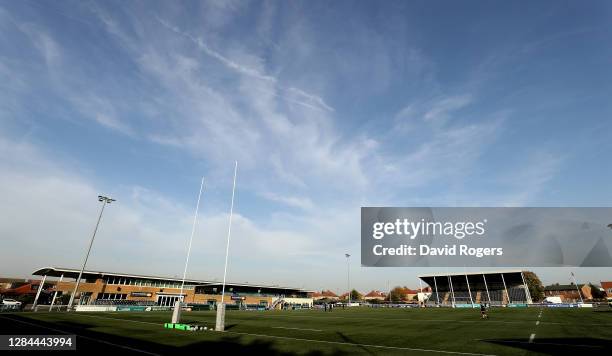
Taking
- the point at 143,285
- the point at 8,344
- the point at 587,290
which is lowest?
the point at 8,344

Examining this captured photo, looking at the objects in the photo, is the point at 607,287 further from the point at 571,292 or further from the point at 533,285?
the point at 533,285

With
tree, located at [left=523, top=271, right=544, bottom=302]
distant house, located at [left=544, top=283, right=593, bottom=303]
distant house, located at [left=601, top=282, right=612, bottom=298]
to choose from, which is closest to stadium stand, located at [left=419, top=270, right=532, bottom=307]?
tree, located at [left=523, top=271, right=544, bottom=302]

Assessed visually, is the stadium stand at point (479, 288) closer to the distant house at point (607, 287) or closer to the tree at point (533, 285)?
the tree at point (533, 285)

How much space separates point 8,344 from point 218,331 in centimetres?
1115

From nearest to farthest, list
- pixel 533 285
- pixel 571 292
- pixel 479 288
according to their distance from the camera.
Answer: pixel 479 288 → pixel 533 285 → pixel 571 292

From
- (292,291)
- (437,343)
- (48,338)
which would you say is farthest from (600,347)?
(292,291)

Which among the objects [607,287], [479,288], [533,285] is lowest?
[479,288]

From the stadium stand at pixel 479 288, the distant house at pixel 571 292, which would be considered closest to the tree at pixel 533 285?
the stadium stand at pixel 479 288

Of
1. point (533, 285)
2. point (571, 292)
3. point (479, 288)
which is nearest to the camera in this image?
point (479, 288)

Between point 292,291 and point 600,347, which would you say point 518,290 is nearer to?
point 292,291

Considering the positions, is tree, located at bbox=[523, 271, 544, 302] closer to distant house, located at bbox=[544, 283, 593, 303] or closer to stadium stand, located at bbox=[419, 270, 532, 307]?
stadium stand, located at bbox=[419, 270, 532, 307]

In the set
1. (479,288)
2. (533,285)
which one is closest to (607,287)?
(533,285)

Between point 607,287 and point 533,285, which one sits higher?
point 607,287

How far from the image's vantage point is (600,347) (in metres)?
15.0
